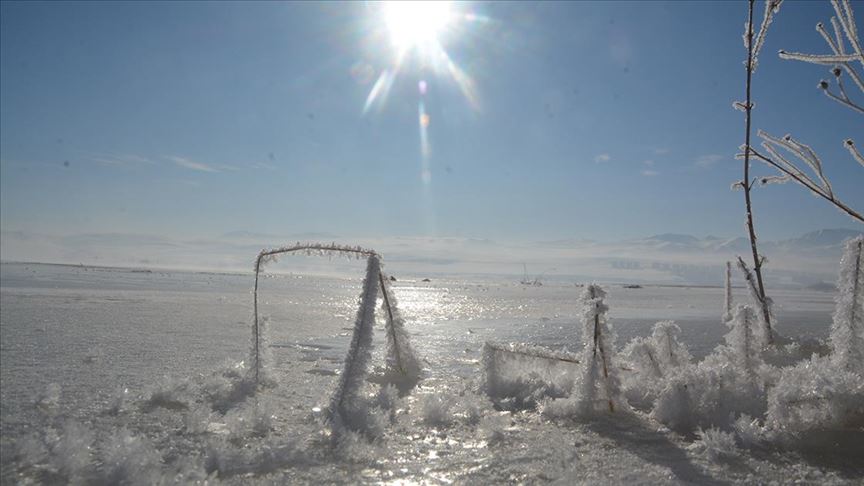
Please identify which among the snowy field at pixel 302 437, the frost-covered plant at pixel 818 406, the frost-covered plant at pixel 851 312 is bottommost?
the snowy field at pixel 302 437

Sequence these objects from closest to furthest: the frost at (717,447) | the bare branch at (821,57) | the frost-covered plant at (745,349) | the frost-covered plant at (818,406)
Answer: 1. the bare branch at (821,57)
2. the frost at (717,447)
3. the frost-covered plant at (818,406)
4. the frost-covered plant at (745,349)

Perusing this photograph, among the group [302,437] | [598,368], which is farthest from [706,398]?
[302,437]

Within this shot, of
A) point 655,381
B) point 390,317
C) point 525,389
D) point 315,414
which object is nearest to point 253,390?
point 315,414

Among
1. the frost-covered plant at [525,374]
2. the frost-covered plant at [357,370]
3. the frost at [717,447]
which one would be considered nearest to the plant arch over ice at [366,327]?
the frost-covered plant at [357,370]

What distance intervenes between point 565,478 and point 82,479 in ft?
9.51

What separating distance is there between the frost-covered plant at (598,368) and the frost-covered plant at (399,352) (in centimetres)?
221

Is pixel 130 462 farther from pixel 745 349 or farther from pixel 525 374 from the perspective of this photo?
pixel 745 349

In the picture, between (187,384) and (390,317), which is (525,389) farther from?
(187,384)

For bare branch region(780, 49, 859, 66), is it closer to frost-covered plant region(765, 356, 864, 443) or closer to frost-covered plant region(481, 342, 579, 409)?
frost-covered plant region(765, 356, 864, 443)

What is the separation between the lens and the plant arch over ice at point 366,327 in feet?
15.1

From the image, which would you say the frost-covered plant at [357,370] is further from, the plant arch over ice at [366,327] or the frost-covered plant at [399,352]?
the frost-covered plant at [399,352]

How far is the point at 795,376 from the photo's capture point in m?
3.95

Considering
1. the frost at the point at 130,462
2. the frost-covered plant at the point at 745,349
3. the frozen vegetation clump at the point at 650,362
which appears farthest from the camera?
the frozen vegetation clump at the point at 650,362

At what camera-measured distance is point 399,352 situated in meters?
6.24
